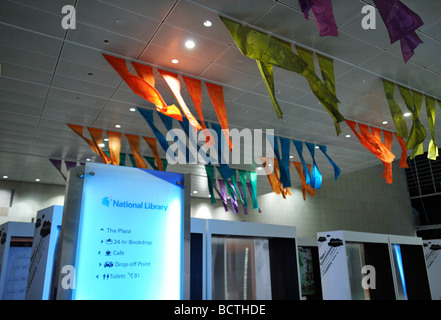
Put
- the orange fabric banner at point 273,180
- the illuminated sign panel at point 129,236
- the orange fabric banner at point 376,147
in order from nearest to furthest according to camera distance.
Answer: the illuminated sign panel at point 129,236 → the orange fabric banner at point 376,147 → the orange fabric banner at point 273,180

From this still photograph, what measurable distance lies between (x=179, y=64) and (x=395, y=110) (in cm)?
496

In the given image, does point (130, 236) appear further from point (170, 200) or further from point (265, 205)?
point (265, 205)

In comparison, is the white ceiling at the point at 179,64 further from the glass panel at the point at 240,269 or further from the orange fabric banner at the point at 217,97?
the glass panel at the point at 240,269

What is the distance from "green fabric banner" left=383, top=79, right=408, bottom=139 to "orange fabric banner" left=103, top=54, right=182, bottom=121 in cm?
483

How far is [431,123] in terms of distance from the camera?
811cm


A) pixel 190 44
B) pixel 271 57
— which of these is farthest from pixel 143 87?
pixel 271 57

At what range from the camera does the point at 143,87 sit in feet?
21.4

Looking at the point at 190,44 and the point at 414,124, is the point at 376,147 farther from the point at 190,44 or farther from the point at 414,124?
the point at 190,44

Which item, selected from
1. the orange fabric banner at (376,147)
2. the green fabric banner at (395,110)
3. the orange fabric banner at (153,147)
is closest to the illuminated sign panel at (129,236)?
the green fabric banner at (395,110)

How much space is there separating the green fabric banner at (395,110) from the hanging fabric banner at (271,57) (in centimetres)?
292

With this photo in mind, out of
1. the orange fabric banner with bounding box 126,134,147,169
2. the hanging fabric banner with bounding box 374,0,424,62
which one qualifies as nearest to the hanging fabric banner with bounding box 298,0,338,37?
the hanging fabric banner with bounding box 374,0,424,62

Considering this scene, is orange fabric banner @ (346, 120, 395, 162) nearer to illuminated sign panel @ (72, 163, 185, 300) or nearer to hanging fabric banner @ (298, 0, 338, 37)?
hanging fabric banner @ (298, 0, 338, 37)

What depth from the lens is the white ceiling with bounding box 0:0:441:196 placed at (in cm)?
566

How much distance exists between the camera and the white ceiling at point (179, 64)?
18.6 feet
